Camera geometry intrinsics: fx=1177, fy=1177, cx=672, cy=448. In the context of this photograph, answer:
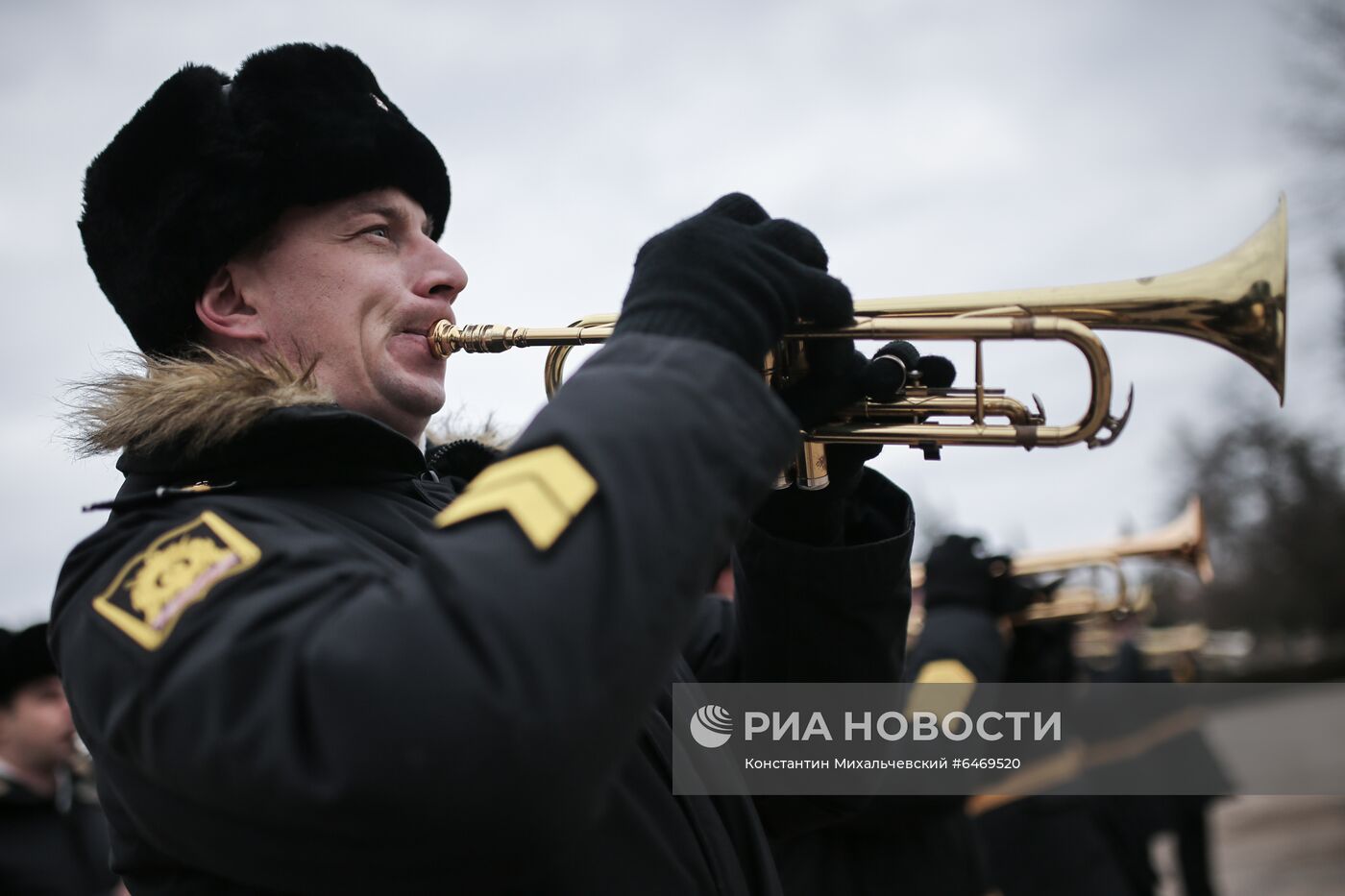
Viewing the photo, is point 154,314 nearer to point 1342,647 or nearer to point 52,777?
point 52,777

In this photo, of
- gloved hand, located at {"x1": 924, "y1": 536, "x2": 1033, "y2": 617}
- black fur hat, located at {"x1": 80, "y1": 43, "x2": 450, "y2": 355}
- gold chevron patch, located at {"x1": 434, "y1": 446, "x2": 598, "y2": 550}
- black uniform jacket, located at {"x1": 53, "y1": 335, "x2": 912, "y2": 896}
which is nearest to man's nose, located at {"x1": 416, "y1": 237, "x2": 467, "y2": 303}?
black fur hat, located at {"x1": 80, "y1": 43, "x2": 450, "y2": 355}

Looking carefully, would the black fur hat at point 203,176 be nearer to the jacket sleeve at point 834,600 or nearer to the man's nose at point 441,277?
the man's nose at point 441,277

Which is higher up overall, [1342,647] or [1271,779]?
[1342,647]

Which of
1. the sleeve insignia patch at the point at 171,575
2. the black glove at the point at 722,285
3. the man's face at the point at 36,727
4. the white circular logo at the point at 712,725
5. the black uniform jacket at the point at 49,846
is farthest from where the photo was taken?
the man's face at the point at 36,727

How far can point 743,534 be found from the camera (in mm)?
2252

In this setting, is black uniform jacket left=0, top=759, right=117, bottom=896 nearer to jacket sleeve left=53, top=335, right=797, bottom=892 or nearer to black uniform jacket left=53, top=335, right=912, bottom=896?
black uniform jacket left=53, top=335, right=912, bottom=896

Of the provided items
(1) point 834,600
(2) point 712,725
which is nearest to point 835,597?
(1) point 834,600

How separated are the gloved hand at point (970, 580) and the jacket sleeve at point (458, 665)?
3.94m

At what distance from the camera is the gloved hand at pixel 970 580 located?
519 centimetres

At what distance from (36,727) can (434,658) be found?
4664mm

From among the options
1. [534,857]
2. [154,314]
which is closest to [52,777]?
[154,314]

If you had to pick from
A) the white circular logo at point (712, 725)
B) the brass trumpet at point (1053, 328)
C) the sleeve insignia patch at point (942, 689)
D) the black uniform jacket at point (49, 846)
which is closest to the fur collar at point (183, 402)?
the brass trumpet at point (1053, 328)

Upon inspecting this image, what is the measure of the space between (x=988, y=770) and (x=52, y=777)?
3951 mm

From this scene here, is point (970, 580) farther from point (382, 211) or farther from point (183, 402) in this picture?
point (183, 402)
